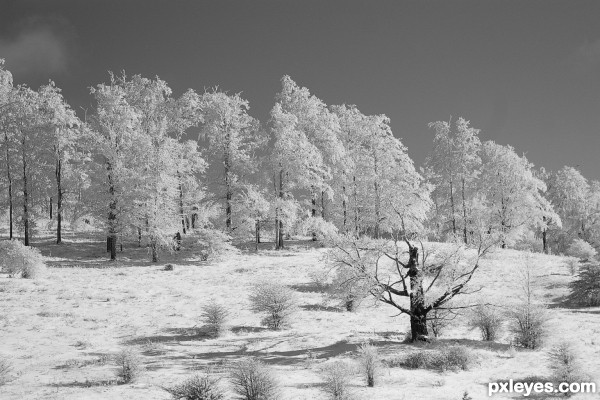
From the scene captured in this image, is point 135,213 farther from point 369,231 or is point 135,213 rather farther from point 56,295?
point 369,231

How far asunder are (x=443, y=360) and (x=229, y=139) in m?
23.6

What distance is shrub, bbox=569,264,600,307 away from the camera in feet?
66.9

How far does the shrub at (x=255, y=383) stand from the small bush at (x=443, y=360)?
4416 millimetres

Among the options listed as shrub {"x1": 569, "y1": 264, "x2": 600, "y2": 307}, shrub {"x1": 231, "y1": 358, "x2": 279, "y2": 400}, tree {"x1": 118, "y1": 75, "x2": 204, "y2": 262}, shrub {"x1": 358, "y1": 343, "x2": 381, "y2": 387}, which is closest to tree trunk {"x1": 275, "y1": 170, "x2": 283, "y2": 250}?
tree {"x1": 118, "y1": 75, "x2": 204, "y2": 262}

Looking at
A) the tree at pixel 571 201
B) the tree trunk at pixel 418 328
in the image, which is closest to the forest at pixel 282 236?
the tree trunk at pixel 418 328

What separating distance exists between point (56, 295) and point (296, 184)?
16656 mm

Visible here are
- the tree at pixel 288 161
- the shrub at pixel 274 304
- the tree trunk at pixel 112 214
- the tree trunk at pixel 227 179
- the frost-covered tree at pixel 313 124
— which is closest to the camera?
the shrub at pixel 274 304

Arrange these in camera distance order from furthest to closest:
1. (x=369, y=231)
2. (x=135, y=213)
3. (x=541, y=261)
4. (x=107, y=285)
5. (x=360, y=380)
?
(x=369, y=231) → (x=541, y=261) → (x=135, y=213) → (x=107, y=285) → (x=360, y=380)

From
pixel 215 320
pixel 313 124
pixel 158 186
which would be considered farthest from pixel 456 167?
pixel 215 320

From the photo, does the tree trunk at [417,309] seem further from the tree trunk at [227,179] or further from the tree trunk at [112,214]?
the tree trunk at [112,214]

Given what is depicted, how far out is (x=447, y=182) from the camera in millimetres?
40344

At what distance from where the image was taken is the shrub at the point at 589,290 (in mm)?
20391

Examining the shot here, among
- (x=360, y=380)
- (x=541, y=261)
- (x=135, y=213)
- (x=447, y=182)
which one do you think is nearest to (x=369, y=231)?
(x=447, y=182)

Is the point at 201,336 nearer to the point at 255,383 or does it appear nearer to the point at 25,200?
the point at 255,383
